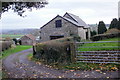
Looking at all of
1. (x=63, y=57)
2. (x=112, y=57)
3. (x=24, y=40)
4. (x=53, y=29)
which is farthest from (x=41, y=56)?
(x=24, y=40)

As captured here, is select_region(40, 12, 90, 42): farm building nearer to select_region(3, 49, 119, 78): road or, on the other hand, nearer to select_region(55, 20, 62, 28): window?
select_region(55, 20, 62, 28): window

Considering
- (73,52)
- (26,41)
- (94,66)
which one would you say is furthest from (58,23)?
(26,41)

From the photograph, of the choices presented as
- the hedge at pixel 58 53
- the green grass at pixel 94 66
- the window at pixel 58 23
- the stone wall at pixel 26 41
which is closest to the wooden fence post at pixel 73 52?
the hedge at pixel 58 53

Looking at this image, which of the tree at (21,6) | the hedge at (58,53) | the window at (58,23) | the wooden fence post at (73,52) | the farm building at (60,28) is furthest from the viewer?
the window at (58,23)

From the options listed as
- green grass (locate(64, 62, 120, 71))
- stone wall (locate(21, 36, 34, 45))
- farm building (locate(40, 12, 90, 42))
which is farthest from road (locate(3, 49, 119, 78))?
stone wall (locate(21, 36, 34, 45))

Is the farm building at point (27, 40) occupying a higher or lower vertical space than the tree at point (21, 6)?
lower

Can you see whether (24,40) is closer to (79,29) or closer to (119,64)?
(79,29)

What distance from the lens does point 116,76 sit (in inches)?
198

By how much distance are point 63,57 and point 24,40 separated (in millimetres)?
31196

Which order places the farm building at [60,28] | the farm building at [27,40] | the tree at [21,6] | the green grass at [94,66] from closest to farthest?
the tree at [21,6] → the green grass at [94,66] → the farm building at [60,28] → the farm building at [27,40]

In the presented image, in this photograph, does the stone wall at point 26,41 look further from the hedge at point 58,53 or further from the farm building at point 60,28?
the hedge at point 58,53

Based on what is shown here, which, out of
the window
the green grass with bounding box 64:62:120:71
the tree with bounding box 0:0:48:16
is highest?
the window

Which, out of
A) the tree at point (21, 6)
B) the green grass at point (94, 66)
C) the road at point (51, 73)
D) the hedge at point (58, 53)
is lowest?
the road at point (51, 73)

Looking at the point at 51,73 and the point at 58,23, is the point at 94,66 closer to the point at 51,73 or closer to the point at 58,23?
the point at 51,73
